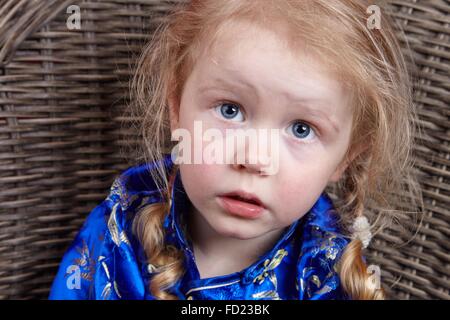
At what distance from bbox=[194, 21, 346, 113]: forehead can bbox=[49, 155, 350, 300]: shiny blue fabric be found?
35cm

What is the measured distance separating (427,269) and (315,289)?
36 cm

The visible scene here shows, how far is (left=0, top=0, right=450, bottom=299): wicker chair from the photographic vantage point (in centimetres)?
138

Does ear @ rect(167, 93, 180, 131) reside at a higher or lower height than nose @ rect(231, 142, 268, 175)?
higher

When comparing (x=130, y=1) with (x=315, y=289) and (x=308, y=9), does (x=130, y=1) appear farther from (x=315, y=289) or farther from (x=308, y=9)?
(x=315, y=289)

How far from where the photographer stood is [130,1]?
1.42m

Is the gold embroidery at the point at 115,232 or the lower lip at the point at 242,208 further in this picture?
the gold embroidery at the point at 115,232

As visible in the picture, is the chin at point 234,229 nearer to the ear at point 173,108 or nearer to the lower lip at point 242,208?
the lower lip at point 242,208

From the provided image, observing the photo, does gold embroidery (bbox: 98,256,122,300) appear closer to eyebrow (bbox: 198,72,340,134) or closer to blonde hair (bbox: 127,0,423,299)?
blonde hair (bbox: 127,0,423,299)

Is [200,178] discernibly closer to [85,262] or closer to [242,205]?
[242,205]

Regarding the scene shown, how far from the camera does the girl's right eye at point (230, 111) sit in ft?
3.70

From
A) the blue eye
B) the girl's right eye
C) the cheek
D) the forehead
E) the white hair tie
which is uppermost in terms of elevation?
the forehead

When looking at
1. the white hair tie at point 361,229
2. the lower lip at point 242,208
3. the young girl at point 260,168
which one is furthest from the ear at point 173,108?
the white hair tie at point 361,229

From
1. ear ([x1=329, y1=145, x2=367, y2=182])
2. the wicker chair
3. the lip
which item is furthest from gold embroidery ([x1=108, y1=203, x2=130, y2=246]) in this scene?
Answer: ear ([x1=329, y1=145, x2=367, y2=182])

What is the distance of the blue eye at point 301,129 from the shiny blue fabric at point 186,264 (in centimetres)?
27
